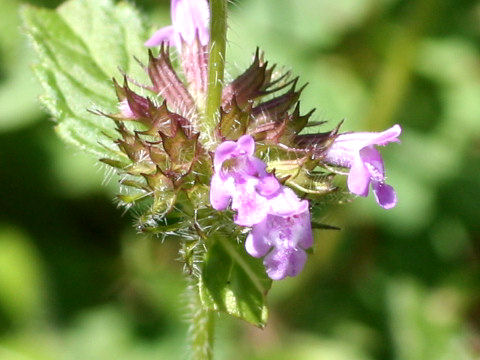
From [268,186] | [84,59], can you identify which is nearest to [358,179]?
[268,186]

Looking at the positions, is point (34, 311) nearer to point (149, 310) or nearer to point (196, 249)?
point (149, 310)

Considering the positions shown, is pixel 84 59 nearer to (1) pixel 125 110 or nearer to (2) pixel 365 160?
(1) pixel 125 110

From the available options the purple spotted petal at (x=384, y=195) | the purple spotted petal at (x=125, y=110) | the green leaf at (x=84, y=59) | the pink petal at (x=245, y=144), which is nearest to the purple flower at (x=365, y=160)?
the purple spotted petal at (x=384, y=195)

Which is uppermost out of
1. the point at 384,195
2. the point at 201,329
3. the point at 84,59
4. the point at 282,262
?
the point at 384,195

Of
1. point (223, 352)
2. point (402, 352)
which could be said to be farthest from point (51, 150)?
point (402, 352)

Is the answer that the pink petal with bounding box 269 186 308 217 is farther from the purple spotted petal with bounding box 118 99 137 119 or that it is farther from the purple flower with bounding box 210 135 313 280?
the purple spotted petal with bounding box 118 99 137 119

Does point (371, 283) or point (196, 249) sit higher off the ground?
point (196, 249)

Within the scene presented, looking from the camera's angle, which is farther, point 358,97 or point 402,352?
point 358,97
